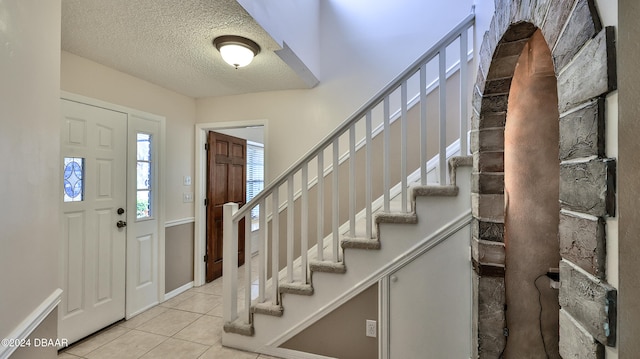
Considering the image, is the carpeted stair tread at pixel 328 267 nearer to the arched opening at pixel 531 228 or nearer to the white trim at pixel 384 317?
the white trim at pixel 384 317

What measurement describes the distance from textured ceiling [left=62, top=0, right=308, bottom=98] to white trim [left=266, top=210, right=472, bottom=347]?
179cm

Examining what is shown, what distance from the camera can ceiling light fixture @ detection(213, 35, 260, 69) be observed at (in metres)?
2.00

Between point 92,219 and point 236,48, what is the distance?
74.9 inches

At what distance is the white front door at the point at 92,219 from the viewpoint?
2.21 meters

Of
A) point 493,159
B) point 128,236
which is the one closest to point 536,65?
point 493,159

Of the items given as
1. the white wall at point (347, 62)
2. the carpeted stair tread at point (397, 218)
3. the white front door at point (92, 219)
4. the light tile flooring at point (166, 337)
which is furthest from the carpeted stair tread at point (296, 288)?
the white front door at point (92, 219)

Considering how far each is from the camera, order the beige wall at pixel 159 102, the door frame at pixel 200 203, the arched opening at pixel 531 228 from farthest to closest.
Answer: the door frame at pixel 200 203 < the beige wall at pixel 159 102 < the arched opening at pixel 531 228

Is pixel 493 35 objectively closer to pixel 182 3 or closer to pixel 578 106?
pixel 578 106

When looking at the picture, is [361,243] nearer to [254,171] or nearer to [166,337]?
[166,337]

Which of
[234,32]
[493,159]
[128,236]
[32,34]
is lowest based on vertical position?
[128,236]

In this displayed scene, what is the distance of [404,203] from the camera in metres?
1.84

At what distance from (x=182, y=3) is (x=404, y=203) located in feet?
6.06

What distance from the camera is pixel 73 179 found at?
89.0 inches

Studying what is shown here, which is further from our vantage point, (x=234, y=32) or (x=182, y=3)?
(x=234, y=32)
